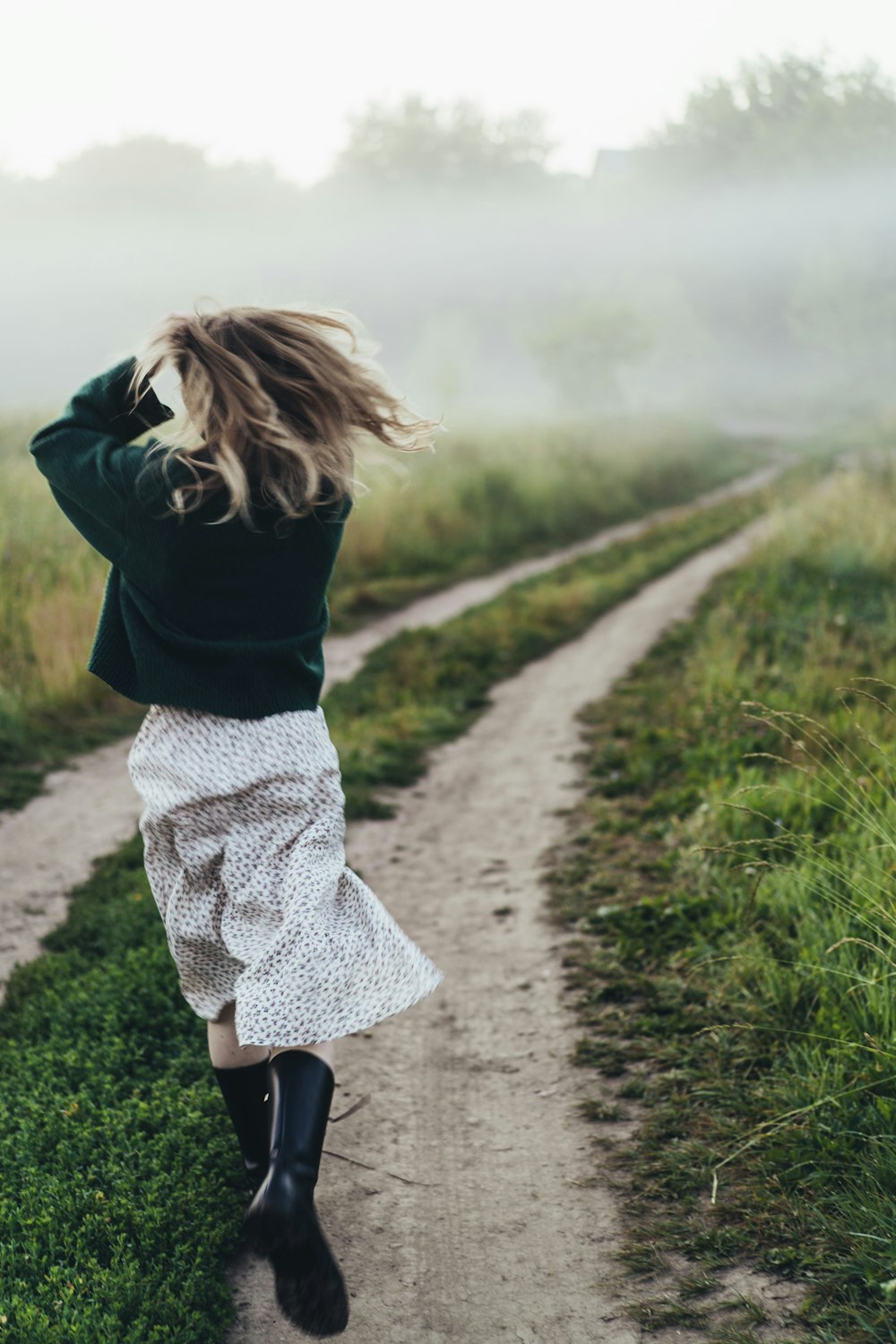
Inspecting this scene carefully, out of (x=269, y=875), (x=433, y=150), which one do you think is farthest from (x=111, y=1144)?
(x=433, y=150)

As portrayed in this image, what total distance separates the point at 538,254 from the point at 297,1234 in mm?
60867

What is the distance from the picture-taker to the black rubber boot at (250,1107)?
8.06ft

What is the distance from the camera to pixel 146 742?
231 centimetres

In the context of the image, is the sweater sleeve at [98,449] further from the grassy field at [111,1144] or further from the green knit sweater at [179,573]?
the grassy field at [111,1144]

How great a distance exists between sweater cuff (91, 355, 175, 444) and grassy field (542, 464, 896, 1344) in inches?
67.2

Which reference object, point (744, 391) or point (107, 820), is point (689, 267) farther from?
point (107, 820)

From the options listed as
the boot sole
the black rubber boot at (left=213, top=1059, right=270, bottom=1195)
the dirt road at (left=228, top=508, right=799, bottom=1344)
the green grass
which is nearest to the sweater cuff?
the black rubber boot at (left=213, top=1059, right=270, bottom=1195)

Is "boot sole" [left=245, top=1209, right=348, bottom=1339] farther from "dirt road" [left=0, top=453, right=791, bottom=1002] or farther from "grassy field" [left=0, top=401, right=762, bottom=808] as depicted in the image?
"dirt road" [left=0, top=453, right=791, bottom=1002]

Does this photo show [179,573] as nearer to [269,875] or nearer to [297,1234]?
[269,875]

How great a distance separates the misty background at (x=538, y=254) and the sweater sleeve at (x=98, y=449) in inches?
1136

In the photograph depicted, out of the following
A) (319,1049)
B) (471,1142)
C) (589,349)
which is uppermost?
(589,349)

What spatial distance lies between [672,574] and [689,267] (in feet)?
147

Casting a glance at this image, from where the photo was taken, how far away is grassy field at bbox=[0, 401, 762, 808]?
7.12 metres

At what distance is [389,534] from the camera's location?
43.7ft
